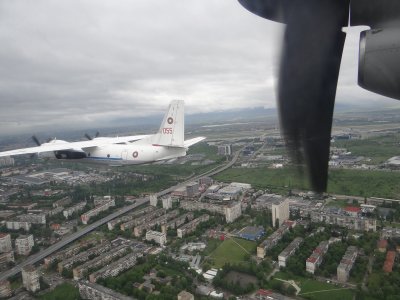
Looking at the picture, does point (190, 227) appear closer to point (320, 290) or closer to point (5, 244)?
point (320, 290)

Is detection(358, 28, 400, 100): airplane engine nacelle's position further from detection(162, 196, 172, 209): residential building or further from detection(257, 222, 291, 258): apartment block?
detection(162, 196, 172, 209): residential building

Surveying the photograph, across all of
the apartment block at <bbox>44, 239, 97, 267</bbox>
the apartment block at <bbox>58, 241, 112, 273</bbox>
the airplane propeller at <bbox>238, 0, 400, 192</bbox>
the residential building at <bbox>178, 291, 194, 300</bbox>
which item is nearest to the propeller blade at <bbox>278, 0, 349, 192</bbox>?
the airplane propeller at <bbox>238, 0, 400, 192</bbox>

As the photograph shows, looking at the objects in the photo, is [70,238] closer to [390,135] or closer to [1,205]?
[1,205]

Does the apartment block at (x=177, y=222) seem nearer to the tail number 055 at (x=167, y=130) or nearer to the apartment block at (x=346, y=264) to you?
the tail number 055 at (x=167, y=130)

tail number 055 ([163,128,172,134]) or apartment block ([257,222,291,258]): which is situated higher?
tail number 055 ([163,128,172,134])

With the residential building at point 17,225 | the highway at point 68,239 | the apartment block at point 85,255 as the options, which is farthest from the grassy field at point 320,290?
the residential building at point 17,225

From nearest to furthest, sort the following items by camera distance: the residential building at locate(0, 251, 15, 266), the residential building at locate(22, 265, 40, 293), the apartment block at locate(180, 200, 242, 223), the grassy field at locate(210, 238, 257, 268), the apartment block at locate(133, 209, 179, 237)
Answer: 1. the residential building at locate(22, 265, 40, 293)
2. the grassy field at locate(210, 238, 257, 268)
3. the residential building at locate(0, 251, 15, 266)
4. the apartment block at locate(133, 209, 179, 237)
5. the apartment block at locate(180, 200, 242, 223)
